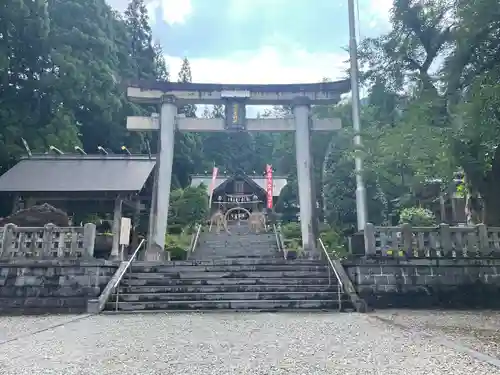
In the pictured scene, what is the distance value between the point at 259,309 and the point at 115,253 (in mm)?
5131

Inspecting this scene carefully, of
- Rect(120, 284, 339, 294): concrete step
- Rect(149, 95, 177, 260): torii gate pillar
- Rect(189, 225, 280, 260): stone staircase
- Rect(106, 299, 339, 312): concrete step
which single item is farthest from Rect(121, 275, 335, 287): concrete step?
Rect(189, 225, 280, 260): stone staircase

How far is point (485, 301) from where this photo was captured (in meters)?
8.99

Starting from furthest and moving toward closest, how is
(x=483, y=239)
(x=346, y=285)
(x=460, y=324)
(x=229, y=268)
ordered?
(x=229, y=268)
(x=483, y=239)
(x=346, y=285)
(x=460, y=324)

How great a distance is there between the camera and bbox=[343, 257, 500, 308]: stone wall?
29.5 ft

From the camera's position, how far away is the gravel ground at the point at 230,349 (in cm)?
381

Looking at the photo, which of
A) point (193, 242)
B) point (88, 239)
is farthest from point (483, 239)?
point (193, 242)

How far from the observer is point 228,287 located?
921 cm

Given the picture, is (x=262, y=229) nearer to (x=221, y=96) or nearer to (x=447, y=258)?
(x=221, y=96)

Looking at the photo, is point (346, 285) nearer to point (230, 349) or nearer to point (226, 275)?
point (226, 275)

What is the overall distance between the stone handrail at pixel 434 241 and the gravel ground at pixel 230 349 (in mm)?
3029

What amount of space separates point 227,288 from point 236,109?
652cm

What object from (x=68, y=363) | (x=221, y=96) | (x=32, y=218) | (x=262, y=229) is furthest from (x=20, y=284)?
(x=262, y=229)

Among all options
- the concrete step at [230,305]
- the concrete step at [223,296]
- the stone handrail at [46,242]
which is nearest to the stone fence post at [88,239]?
the stone handrail at [46,242]

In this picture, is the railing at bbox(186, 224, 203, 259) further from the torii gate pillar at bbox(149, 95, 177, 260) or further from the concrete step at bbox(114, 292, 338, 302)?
the concrete step at bbox(114, 292, 338, 302)
